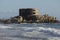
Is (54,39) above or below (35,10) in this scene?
above

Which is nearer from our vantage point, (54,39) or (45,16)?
(54,39)

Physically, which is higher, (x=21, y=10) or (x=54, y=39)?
(x=54, y=39)

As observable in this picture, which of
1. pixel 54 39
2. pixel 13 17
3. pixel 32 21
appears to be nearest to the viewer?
pixel 54 39

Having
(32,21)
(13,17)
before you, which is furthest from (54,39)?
(13,17)

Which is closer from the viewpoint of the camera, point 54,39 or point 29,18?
point 54,39

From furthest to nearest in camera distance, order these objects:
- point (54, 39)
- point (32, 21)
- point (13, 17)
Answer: point (13, 17) < point (32, 21) < point (54, 39)

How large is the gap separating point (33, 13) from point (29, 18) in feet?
7.57

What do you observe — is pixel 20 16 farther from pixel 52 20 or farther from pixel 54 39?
pixel 54 39

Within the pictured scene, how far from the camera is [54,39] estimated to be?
13.7m

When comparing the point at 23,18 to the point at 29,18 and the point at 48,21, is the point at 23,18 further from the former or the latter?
the point at 48,21

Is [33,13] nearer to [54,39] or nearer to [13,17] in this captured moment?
[13,17]

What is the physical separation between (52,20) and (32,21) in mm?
7055

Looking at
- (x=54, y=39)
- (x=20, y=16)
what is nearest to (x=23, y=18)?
(x=20, y=16)

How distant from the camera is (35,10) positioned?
80562 mm
